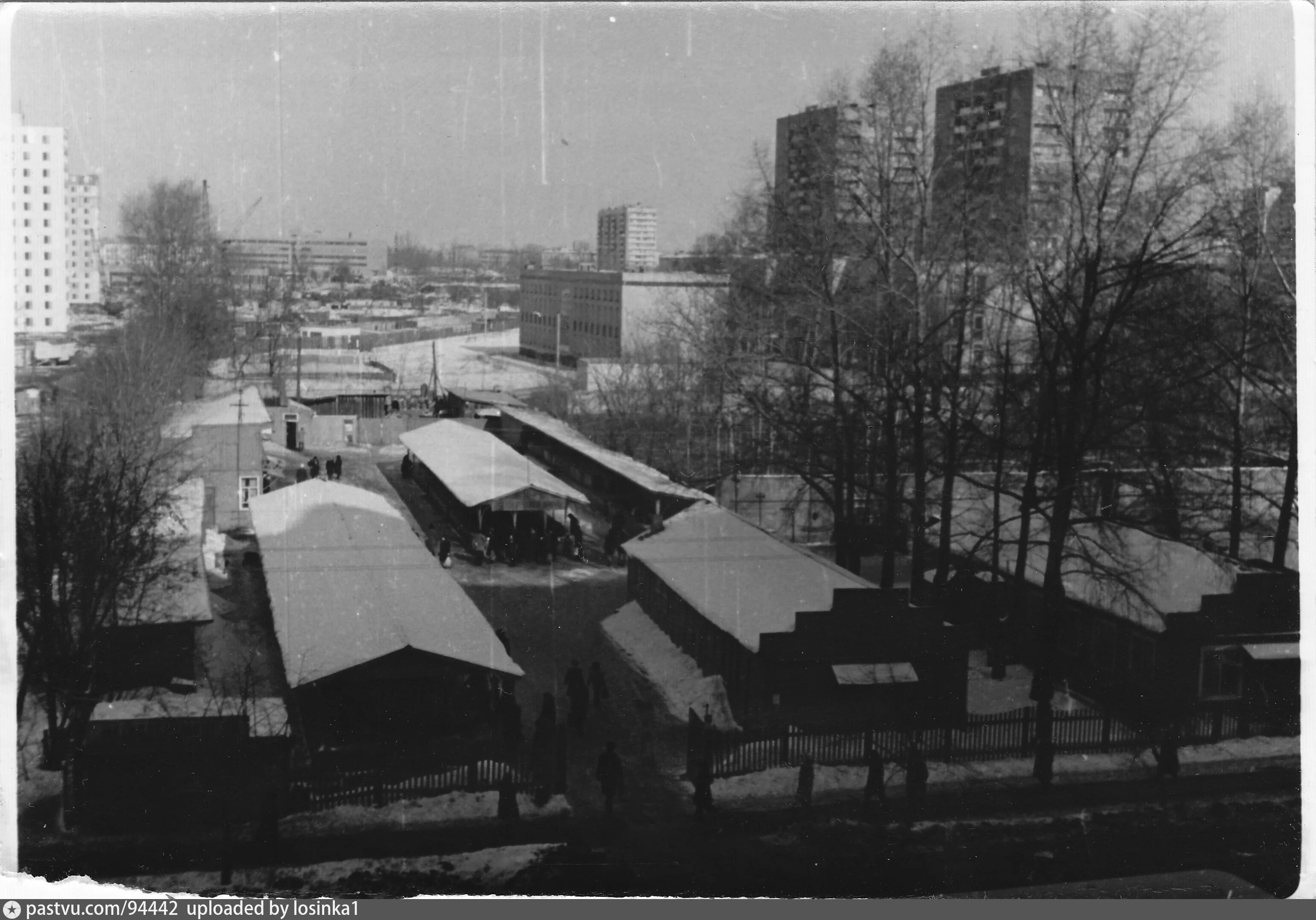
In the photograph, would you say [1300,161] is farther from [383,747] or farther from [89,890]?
[89,890]

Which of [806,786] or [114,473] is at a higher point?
[114,473]

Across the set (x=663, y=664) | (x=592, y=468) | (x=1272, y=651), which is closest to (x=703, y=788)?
(x=663, y=664)

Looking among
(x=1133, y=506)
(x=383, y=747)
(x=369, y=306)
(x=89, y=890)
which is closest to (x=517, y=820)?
(x=383, y=747)

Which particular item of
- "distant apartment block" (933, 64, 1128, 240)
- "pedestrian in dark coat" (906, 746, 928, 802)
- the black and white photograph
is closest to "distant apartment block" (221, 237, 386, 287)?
the black and white photograph

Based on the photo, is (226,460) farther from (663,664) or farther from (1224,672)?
(1224,672)

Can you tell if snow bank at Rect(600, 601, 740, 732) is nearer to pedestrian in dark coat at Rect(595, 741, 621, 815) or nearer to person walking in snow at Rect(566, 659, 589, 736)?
person walking in snow at Rect(566, 659, 589, 736)

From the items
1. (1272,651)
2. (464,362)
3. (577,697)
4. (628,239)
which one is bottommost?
(577,697)
